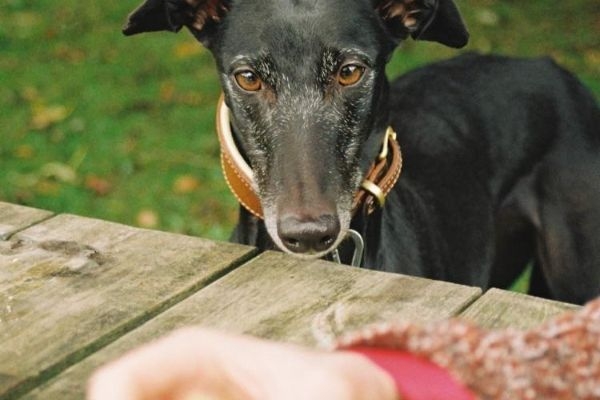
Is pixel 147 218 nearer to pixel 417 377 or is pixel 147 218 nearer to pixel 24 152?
pixel 24 152

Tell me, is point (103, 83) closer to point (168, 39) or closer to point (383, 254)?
point (168, 39)

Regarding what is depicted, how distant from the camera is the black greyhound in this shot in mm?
2869

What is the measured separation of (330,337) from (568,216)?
2.48 m

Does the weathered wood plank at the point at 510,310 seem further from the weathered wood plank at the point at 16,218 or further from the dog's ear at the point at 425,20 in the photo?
the dog's ear at the point at 425,20

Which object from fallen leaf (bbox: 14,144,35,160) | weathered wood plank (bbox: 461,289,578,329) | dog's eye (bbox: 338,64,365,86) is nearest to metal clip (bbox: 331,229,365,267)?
dog's eye (bbox: 338,64,365,86)

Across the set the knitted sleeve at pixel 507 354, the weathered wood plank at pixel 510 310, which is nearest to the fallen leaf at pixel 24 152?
the weathered wood plank at pixel 510 310

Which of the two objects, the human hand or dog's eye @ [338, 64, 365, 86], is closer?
the human hand

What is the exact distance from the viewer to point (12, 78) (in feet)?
22.6

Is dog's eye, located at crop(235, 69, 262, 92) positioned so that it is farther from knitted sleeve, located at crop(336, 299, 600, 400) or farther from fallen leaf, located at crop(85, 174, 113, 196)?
fallen leaf, located at crop(85, 174, 113, 196)

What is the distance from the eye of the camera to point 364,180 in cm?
299

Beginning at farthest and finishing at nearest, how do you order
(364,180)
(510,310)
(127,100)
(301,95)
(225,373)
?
(127,100), (364,180), (301,95), (510,310), (225,373)

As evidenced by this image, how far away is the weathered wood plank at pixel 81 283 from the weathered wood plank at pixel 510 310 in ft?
1.43

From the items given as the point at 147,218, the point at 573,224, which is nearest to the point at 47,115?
the point at 147,218

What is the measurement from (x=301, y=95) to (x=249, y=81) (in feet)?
0.52
